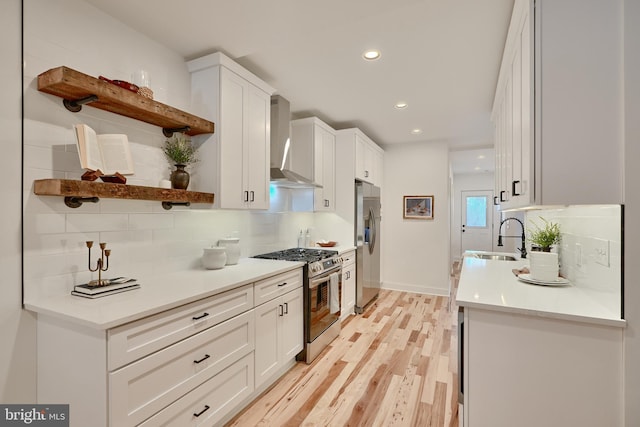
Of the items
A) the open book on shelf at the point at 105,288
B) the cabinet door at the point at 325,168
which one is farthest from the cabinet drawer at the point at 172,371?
the cabinet door at the point at 325,168

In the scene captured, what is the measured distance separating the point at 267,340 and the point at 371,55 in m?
2.31

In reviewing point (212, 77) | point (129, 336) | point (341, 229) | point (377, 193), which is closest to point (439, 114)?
point (377, 193)

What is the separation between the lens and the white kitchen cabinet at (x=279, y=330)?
2.17 meters

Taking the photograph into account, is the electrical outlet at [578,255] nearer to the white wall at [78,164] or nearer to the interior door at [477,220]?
the white wall at [78,164]

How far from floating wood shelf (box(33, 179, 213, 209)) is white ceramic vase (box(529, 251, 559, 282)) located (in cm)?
227

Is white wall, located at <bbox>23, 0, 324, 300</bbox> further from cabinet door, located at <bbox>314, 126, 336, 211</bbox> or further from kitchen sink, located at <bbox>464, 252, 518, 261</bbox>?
kitchen sink, located at <bbox>464, 252, 518, 261</bbox>

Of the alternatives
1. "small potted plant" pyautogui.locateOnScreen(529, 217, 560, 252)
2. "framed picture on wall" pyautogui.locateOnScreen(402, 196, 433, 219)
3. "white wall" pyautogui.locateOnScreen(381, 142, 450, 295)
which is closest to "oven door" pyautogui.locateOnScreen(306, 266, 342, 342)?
"small potted plant" pyautogui.locateOnScreen(529, 217, 560, 252)

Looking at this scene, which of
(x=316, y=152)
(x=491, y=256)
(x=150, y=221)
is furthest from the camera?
(x=316, y=152)

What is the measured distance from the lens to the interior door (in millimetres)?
8578

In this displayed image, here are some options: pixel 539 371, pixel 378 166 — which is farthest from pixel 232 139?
pixel 378 166

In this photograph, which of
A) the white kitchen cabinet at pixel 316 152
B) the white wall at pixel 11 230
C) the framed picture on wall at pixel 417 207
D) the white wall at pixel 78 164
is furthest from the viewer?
the framed picture on wall at pixel 417 207

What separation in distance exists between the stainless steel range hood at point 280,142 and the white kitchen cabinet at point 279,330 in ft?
3.26

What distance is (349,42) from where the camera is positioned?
85.0 inches

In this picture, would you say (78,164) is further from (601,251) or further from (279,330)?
(601,251)
